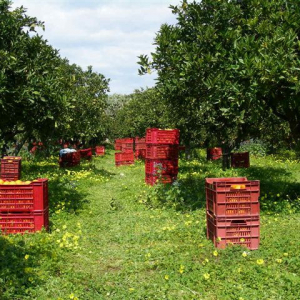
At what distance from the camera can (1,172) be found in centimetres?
1524

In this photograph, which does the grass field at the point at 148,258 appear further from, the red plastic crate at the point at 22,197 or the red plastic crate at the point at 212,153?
the red plastic crate at the point at 212,153

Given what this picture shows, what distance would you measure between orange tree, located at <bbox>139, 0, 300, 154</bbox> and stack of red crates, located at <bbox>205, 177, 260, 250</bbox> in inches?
85.7

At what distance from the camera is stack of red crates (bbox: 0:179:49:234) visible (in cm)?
730

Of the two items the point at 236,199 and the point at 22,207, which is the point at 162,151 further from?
the point at 236,199

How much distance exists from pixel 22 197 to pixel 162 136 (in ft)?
23.5

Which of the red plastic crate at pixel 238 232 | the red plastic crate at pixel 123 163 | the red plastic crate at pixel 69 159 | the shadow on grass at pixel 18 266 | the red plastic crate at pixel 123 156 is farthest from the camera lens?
the red plastic crate at pixel 123 163

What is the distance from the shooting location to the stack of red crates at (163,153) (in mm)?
13547

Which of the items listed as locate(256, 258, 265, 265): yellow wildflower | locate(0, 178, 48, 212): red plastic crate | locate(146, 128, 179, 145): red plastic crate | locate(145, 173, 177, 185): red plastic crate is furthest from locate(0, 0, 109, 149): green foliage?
locate(256, 258, 265, 265): yellow wildflower

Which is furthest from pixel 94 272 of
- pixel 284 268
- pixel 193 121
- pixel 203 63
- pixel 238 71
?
pixel 193 121

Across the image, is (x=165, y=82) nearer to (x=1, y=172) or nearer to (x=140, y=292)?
(x=140, y=292)

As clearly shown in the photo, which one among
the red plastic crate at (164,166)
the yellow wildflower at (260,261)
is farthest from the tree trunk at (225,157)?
the yellow wildflower at (260,261)

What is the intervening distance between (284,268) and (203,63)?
5233mm

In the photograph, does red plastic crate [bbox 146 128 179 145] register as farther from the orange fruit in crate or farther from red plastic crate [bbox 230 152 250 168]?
the orange fruit in crate

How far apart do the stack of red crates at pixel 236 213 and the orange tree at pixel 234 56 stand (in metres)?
2.18
